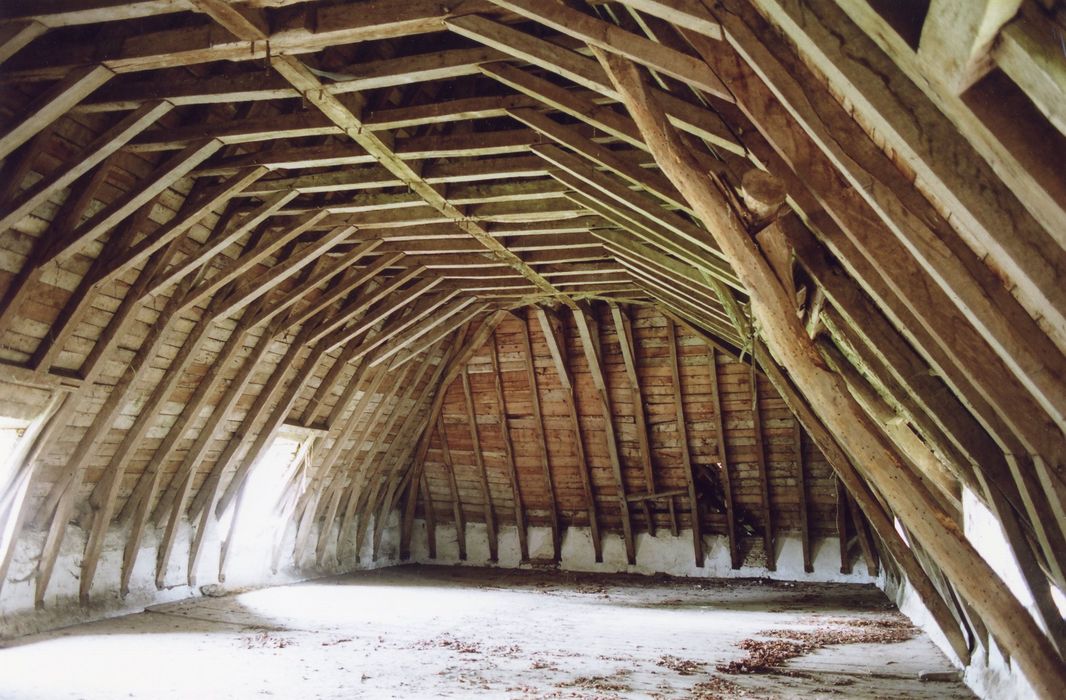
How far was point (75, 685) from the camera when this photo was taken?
4.01m

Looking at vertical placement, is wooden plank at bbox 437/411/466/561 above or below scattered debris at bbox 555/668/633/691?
above

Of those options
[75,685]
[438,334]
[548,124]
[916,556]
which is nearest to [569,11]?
[548,124]

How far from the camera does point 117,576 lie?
6336mm

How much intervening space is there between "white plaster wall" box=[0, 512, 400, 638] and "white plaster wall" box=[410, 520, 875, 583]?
2.08m

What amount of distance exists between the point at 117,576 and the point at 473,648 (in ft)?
10.4

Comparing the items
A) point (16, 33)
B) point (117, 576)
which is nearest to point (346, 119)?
point (16, 33)

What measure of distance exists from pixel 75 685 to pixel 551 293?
4830 mm

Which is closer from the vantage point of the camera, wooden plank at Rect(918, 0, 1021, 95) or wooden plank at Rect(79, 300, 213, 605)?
wooden plank at Rect(918, 0, 1021, 95)

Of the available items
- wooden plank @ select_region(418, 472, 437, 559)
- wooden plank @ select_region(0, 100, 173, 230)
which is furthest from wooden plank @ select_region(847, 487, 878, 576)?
wooden plank @ select_region(0, 100, 173, 230)

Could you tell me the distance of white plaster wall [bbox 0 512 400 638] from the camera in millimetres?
5422

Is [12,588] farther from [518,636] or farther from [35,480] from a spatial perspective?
[518,636]

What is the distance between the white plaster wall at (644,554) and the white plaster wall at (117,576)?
2082mm

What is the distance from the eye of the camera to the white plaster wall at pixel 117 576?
5.42 metres

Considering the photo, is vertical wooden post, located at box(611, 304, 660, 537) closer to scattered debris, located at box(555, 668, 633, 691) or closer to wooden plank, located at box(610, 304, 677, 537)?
wooden plank, located at box(610, 304, 677, 537)
